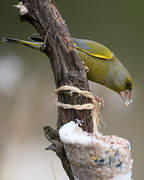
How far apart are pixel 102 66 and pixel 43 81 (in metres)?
1.20

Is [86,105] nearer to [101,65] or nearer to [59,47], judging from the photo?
[59,47]

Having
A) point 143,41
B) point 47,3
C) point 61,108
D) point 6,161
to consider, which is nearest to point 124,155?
point 61,108

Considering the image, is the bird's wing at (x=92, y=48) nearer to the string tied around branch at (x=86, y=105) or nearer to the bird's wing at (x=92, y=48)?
the bird's wing at (x=92, y=48)

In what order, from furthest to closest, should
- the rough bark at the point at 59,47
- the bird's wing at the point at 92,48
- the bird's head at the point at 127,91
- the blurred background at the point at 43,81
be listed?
the blurred background at the point at 43,81 < the bird's head at the point at 127,91 < the bird's wing at the point at 92,48 < the rough bark at the point at 59,47

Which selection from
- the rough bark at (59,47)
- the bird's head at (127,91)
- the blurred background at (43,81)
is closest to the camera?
the rough bark at (59,47)

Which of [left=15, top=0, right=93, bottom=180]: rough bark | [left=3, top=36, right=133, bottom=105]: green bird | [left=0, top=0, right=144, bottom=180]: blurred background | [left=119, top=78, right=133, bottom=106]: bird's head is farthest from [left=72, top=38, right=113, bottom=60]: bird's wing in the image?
[left=0, top=0, right=144, bottom=180]: blurred background

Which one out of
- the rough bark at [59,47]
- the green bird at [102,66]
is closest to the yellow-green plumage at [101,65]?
the green bird at [102,66]

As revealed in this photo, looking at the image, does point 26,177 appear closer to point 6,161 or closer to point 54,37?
point 6,161

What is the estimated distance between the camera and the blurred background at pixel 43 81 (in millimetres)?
3158

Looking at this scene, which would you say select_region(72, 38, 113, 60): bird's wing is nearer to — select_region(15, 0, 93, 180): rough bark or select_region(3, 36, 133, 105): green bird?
select_region(3, 36, 133, 105): green bird

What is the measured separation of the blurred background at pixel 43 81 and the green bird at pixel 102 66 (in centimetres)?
100

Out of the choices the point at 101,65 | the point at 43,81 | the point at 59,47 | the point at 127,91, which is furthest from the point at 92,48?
the point at 43,81

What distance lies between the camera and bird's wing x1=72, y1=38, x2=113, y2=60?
2012 millimetres

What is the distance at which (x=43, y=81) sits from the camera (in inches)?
129
